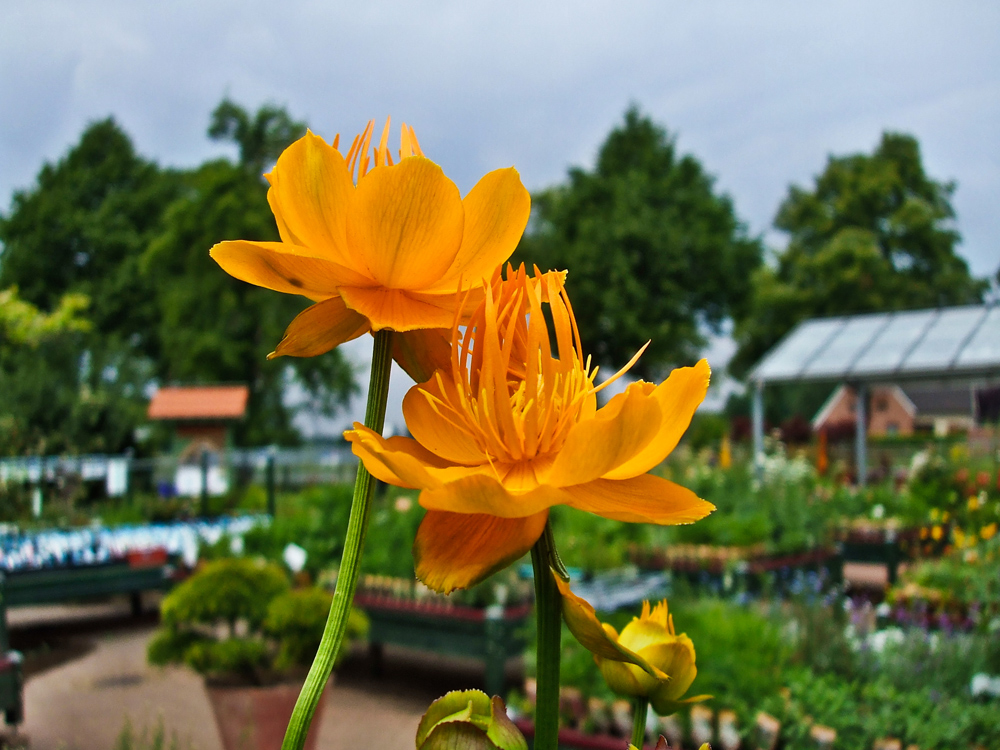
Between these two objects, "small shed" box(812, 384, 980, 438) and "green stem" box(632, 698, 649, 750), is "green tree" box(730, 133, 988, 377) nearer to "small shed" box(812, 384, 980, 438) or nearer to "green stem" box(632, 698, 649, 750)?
"small shed" box(812, 384, 980, 438)

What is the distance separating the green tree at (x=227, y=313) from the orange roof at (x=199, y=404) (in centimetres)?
706

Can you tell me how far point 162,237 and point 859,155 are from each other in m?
21.9

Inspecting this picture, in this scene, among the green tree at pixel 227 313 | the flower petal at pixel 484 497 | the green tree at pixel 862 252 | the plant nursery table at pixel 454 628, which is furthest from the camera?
the green tree at pixel 862 252

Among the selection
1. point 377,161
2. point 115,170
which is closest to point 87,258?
point 115,170

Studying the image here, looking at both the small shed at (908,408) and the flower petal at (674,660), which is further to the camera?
the small shed at (908,408)

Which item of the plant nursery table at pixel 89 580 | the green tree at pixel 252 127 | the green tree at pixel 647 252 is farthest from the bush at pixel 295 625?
the green tree at pixel 252 127

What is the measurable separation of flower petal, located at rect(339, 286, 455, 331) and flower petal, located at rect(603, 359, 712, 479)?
0.11 metres

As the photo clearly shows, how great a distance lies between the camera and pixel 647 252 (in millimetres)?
23391

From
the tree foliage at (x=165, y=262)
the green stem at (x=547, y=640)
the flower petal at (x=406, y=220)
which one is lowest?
the green stem at (x=547, y=640)

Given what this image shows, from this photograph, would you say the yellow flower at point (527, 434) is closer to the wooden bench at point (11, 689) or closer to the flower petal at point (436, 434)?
the flower petal at point (436, 434)

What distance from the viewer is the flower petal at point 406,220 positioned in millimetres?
411

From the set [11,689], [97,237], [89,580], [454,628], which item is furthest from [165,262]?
[454,628]

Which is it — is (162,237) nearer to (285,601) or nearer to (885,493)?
(885,493)

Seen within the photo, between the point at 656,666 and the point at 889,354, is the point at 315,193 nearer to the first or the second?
the point at 656,666
